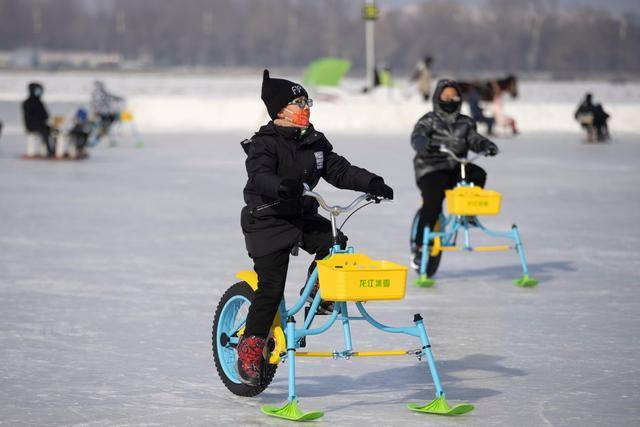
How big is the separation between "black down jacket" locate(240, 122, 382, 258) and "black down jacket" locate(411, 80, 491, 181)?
4045mm

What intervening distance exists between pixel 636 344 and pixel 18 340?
3703mm

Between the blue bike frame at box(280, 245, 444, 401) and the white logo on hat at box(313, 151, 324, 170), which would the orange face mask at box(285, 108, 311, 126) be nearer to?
the white logo on hat at box(313, 151, 324, 170)

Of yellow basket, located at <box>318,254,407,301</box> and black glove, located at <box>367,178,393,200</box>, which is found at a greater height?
black glove, located at <box>367,178,393,200</box>

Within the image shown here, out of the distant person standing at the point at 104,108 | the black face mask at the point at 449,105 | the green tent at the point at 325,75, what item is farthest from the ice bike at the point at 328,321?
the green tent at the point at 325,75

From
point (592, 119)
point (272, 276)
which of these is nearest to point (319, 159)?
point (272, 276)

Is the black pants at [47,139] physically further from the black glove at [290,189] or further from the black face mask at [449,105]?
the black glove at [290,189]

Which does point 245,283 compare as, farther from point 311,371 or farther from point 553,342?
point 553,342

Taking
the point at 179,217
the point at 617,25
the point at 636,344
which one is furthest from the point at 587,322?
the point at 617,25

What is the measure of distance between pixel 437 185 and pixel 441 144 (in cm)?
35

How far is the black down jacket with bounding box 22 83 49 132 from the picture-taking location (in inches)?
933

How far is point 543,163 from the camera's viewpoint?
24.1 m

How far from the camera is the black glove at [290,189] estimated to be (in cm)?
518

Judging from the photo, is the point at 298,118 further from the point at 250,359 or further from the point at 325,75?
the point at 325,75

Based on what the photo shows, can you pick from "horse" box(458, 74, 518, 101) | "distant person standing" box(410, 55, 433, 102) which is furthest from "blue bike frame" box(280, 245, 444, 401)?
"distant person standing" box(410, 55, 433, 102)
